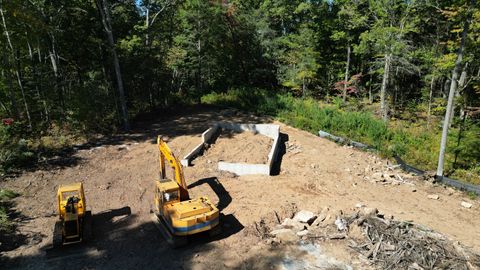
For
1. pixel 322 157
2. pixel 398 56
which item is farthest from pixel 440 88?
pixel 322 157

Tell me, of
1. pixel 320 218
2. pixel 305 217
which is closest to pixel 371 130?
pixel 320 218

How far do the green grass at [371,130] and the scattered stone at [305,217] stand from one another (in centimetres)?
572

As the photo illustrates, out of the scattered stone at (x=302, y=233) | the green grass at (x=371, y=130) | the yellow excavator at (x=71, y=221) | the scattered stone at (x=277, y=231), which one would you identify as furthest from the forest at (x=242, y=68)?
the scattered stone at (x=277, y=231)

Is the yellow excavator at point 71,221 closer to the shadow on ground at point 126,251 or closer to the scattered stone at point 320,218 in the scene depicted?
Result: the shadow on ground at point 126,251

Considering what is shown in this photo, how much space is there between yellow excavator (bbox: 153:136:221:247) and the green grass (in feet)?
26.3

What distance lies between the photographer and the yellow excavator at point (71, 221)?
7.26 meters

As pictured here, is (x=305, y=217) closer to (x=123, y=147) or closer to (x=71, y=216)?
(x=71, y=216)

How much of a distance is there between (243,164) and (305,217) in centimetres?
334

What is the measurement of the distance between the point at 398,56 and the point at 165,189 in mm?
17677

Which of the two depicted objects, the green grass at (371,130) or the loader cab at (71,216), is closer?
Answer: the loader cab at (71,216)

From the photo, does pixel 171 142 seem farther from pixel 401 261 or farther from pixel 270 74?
pixel 270 74

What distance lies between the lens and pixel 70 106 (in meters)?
14.6

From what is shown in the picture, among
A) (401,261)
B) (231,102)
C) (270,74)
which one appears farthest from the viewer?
(270,74)

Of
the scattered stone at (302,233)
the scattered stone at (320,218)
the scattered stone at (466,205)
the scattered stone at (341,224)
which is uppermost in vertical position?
the scattered stone at (341,224)
